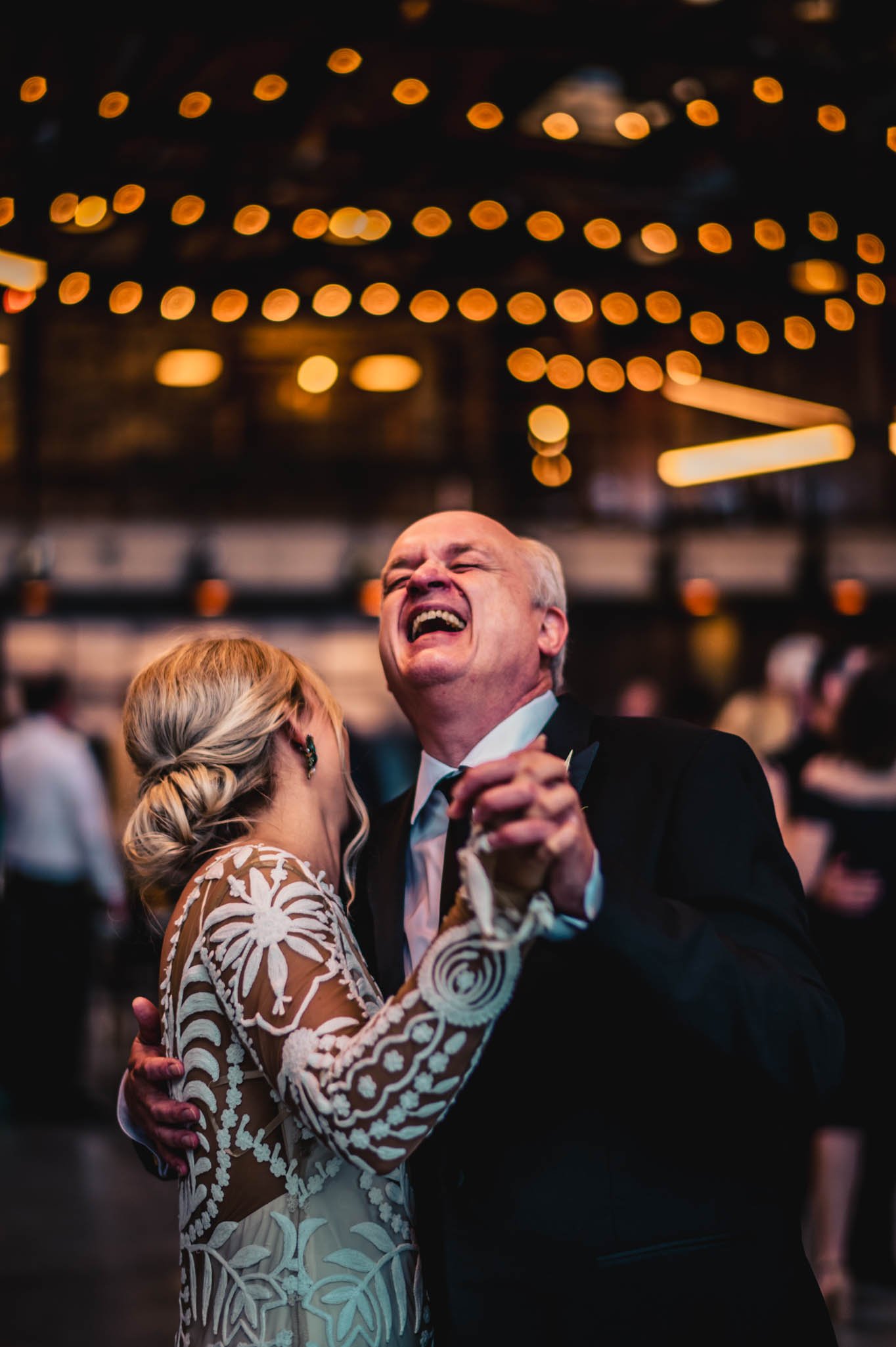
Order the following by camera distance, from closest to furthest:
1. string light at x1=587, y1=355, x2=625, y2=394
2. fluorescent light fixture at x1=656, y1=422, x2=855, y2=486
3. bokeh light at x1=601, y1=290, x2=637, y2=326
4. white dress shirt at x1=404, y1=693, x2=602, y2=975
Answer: white dress shirt at x1=404, y1=693, x2=602, y2=975
bokeh light at x1=601, y1=290, x2=637, y2=326
string light at x1=587, y1=355, x2=625, y2=394
fluorescent light fixture at x1=656, y1=422, x2=855, y2=486

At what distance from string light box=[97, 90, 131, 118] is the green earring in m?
1.31

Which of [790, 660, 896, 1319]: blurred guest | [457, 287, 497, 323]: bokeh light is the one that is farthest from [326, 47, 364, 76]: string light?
[790, 660, 896, 1319]: blurred guest

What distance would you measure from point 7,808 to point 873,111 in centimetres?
452

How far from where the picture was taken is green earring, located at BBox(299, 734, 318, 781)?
72.6 inches

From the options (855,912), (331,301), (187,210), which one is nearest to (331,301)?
(331,301)

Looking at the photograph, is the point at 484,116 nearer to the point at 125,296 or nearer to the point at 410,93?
the point at 410,93

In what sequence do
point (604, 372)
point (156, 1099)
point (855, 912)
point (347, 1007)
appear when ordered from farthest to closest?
point (855, 912) < point (604, 372) < point (156, 1099) < point (347, 1007)

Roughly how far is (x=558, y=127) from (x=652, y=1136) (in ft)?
6.73

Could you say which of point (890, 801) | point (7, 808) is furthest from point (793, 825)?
point (7, 808)

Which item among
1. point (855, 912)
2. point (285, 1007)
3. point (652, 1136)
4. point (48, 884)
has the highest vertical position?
point (285, 1007)

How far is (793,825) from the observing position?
3.89 m

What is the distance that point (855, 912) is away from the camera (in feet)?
12.3

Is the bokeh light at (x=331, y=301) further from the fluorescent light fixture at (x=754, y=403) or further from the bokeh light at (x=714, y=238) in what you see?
the fluorescent light fixture at (x=754, y=403)

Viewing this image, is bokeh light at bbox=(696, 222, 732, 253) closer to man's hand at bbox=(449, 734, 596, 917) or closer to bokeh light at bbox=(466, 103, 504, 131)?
bokeh light at bbox=(466, 103, 504, 131)
